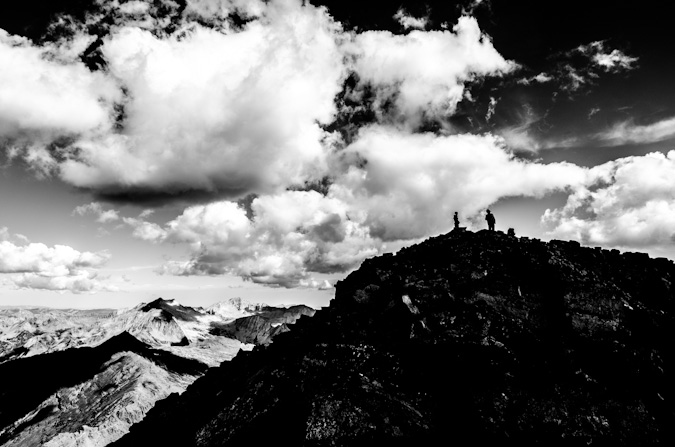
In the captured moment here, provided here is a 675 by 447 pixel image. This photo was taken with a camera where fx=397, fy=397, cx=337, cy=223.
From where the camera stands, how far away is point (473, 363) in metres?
54.7

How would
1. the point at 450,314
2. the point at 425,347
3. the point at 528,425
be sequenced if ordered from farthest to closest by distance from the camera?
1. the point at 450,314
2. the point at 425,347
3. the point at 528,425

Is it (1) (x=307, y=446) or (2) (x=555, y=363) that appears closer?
(1) (x=307, y=446)

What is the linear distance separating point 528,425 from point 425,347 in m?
15.6

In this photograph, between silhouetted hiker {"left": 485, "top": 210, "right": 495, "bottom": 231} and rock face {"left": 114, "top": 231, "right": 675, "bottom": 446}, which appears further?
silhouetted hiker {"left": 485, "top": 210, "right": 495, "bottom": 231}

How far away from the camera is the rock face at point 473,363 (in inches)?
1849

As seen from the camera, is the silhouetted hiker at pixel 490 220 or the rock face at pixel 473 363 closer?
the rock face at pixel 473 363

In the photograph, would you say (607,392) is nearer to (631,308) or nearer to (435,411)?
(631,308)

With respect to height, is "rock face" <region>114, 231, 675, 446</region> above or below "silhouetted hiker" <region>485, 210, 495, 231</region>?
below

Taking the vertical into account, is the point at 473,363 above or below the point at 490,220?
below

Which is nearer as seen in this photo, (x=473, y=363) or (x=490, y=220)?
(x=473, y=363)

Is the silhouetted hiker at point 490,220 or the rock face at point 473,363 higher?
the silhouetted hiker at point 490,220

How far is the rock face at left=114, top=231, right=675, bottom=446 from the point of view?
154 ft

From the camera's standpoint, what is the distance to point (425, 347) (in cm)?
5772

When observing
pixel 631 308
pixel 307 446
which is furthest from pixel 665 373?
pixel 307 446
